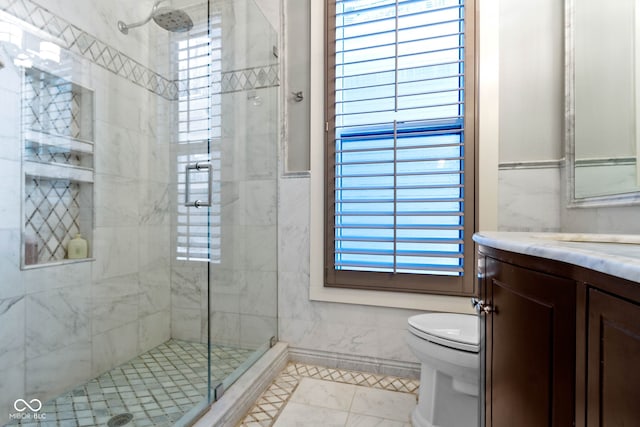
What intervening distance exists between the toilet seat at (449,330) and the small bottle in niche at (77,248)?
1.64 m

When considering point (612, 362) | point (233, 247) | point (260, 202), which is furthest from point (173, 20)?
point (612, 362)

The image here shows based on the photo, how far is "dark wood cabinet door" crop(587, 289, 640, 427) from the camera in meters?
0.37

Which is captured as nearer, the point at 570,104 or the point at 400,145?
the point at 570,104

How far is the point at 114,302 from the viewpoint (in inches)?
65.8

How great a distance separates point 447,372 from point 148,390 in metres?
1.33

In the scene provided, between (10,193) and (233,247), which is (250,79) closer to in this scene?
(233,247)

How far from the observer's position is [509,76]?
1565 millimetres

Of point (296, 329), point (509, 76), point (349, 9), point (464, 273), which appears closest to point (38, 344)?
point (296, 329)

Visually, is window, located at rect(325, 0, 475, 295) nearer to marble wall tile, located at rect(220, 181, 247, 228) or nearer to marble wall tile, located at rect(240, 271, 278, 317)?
marble wall tile, located at rect(240, 271, 278, 317)

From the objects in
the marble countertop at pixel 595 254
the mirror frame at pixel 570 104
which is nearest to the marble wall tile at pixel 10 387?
the marble countertop at pixel 595 254

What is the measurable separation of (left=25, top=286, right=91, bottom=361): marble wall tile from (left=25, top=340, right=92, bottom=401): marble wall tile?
0.07ft

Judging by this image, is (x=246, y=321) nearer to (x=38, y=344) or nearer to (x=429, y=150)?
(x=38, y=344)

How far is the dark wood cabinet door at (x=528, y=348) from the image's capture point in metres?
0.52

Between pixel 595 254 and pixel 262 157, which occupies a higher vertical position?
pixel 262 157
